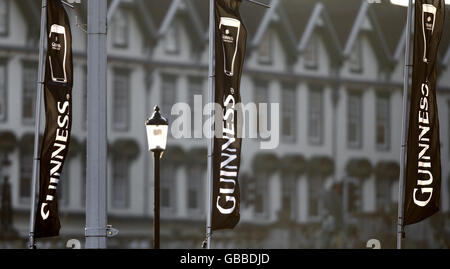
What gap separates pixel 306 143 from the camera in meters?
60.1

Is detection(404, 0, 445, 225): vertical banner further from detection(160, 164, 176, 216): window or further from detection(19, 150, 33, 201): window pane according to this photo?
detection(160, 164, 176, 216): window

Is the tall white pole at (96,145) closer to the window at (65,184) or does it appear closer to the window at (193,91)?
the window at (65,184)

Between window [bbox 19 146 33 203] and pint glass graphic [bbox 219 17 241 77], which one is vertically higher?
pint glass graphic [bbox 219 17 241 77]

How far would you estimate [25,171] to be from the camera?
167 feet

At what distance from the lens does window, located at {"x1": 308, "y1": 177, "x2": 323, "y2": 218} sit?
60.0m

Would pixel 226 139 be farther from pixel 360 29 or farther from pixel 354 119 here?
pixel 360 29

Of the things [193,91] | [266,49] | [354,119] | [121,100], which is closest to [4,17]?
[121,100]

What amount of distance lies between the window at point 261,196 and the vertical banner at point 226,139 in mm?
37659

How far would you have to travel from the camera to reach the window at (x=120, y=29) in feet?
177

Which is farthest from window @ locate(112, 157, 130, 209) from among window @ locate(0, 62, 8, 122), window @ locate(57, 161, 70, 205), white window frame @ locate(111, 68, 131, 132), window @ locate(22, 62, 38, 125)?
window @ locate(0, 62, 8, 122)

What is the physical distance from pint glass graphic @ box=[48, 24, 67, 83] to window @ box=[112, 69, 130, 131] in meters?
32.8

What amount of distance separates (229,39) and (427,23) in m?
3.47

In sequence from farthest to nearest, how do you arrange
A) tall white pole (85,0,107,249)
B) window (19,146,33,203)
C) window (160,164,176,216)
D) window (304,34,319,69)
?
window (304,34,319,69)
window (160,164,176,216)
window (19,146,33,203)
tall white pole (85,0,107,249)
